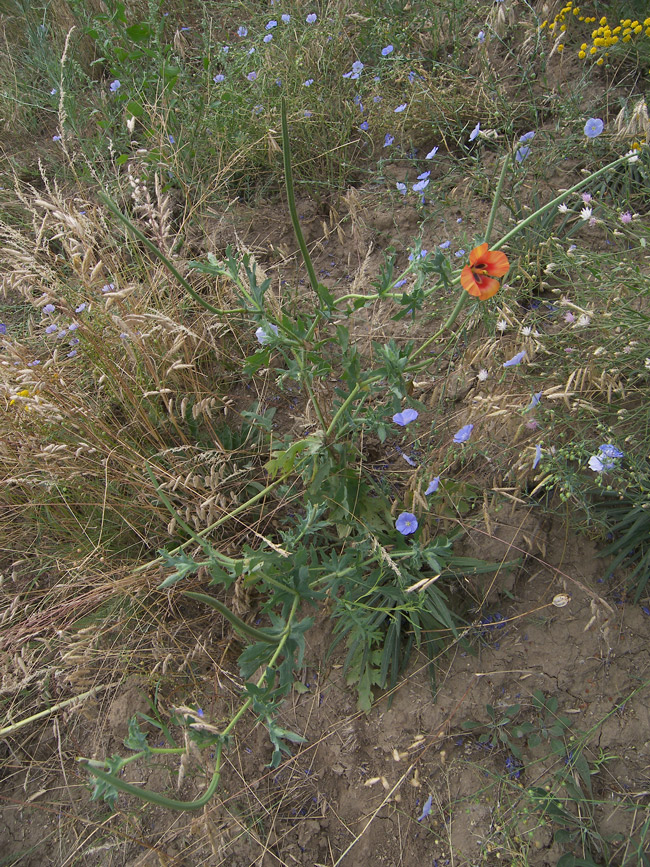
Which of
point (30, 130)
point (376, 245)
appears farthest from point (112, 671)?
point (30, 130)

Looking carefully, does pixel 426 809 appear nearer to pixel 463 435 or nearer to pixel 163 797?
pixel 163 797

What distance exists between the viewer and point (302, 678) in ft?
5.92

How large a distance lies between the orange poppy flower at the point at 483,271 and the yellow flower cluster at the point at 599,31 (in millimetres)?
1451

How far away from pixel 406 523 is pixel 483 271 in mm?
697

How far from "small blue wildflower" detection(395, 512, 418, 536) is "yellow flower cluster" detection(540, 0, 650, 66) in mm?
1821

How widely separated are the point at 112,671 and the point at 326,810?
28.4 inches

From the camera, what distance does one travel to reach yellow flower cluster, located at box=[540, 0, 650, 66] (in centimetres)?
215

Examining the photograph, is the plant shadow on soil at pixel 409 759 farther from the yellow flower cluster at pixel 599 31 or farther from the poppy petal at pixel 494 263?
the yellow flower cluster at pixel 599 31

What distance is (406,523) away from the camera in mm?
1621

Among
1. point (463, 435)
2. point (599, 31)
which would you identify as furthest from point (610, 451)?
point (599, 31)

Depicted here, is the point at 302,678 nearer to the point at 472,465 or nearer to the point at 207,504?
the point at 207,504

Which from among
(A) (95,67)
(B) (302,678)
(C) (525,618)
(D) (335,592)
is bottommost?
(B) (302,678)

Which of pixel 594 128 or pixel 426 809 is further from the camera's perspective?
pixel 594 128

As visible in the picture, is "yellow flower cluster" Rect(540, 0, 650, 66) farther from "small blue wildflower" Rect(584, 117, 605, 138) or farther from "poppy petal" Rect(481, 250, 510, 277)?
"poppy petal" Rect(481, 250, 510, 277)
